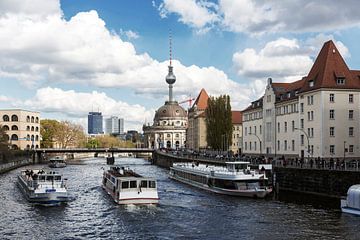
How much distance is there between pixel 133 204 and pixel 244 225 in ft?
48.9

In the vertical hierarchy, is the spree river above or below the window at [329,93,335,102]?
below

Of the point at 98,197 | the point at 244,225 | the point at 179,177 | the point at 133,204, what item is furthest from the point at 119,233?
the point at 179,177

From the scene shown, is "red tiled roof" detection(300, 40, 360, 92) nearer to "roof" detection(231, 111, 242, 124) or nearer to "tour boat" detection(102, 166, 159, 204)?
"tour boat" detection(102, 166, 159, 204)

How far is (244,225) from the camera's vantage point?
4406 cm

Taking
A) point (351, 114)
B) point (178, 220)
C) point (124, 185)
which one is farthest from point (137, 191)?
point (351, 114)

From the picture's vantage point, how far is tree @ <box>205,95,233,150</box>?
129 meters

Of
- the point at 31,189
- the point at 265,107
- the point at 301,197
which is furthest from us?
the point at 265,107

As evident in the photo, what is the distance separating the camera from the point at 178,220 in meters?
46.2

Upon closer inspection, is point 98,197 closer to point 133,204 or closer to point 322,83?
point 133,204

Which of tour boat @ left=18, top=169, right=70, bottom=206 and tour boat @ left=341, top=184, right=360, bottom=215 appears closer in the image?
tour boat @ left=341, top=184, right=360, bottom=215

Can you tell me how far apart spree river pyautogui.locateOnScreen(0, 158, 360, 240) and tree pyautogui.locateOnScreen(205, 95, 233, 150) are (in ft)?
219

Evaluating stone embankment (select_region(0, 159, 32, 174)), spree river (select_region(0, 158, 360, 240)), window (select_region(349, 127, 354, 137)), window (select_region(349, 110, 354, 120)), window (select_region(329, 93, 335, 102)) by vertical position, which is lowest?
spree river (select_region(0, 158, 360, 240))

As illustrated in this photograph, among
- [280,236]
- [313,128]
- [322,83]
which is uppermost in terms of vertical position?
[322,83]

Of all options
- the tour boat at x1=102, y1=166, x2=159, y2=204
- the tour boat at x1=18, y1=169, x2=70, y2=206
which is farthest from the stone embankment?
the tour boat at x1=102, y1=166, x2=159, y2=204
